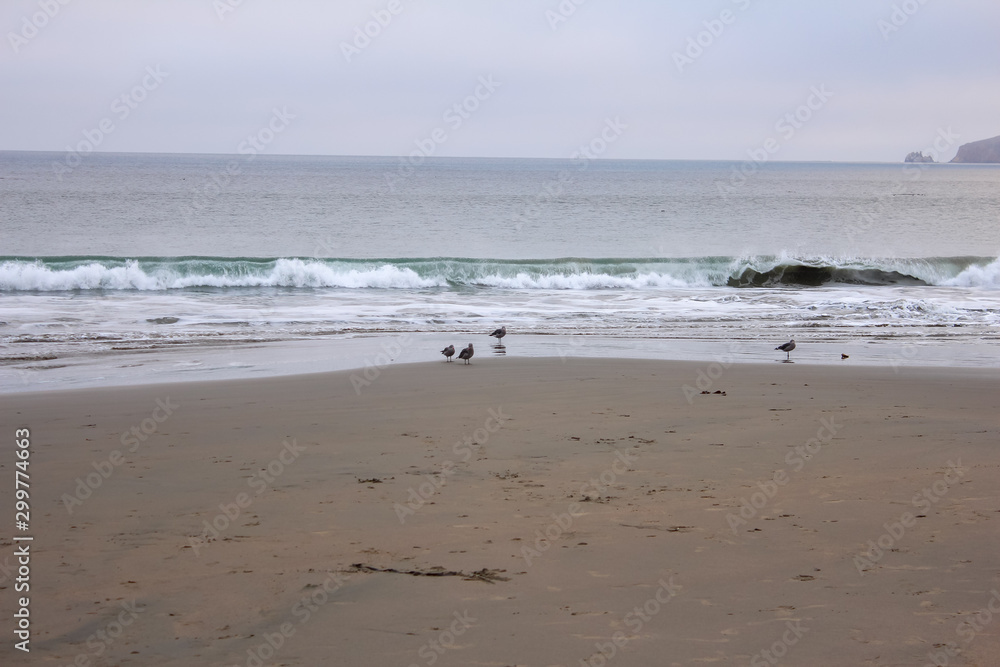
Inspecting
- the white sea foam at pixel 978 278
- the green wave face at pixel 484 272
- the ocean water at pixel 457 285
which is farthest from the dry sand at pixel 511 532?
the white sea foam at pixel 978 278

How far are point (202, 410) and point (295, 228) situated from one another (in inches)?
1392

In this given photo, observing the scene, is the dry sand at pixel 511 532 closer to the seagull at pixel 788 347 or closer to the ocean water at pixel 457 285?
the seagull at pixel 788 347

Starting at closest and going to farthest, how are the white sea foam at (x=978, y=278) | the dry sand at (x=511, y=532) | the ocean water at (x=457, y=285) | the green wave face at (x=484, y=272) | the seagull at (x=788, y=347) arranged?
the dry sand at (x=511, y=532), the seagull at (x=788, y=347), the ocean water at (x=457, y=285), the green wave face at (x=484, y=272), the white sea foam at (x=978, y=278)

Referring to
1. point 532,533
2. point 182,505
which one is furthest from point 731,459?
point 182,505

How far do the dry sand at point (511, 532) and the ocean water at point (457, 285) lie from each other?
166 inches

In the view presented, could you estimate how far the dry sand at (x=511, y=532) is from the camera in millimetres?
3906

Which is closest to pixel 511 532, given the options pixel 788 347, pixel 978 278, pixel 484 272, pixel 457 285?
pixel 788 347

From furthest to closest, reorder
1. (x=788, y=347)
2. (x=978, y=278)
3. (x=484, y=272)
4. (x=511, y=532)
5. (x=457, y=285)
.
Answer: (x=484, y=272) → (x=978, y=278) → (x=457, y=285) → (x=788, y=347) → (x=511, y=532)

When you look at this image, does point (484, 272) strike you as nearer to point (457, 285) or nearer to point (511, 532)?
point (457, 285)

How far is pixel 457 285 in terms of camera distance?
26609mm

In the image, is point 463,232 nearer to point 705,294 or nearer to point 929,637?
point 705,294

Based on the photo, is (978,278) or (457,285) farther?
(978,278)

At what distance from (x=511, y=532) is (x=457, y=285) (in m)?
21.7

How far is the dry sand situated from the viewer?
3.91 metres
